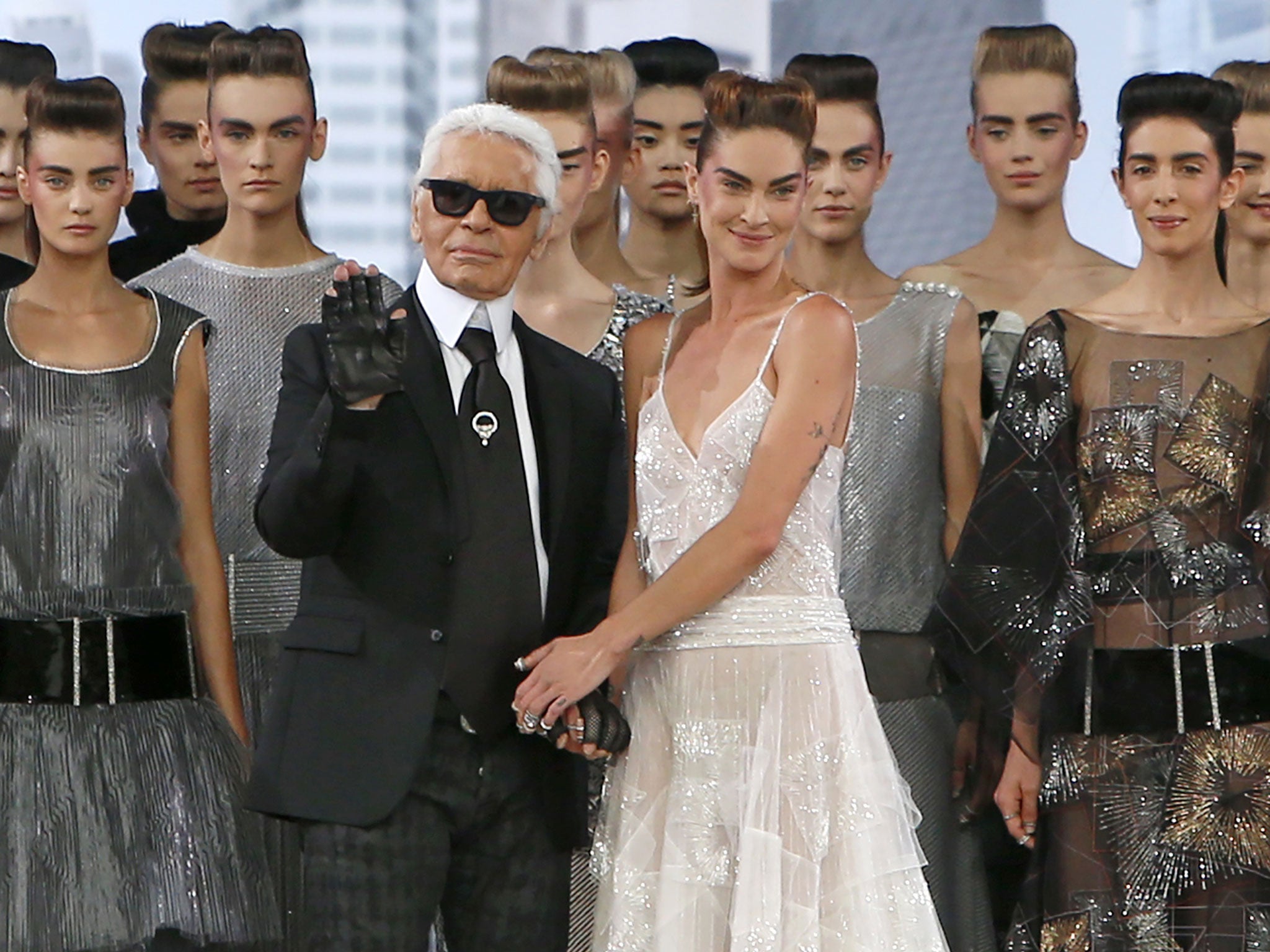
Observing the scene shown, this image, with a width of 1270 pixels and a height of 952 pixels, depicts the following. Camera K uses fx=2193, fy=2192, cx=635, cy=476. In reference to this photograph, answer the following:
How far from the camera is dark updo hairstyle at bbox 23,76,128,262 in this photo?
156 inches

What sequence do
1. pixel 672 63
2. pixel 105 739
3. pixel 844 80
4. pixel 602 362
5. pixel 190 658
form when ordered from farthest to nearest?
pixel 672 63, pixel 844 80, pixel 602 362, pixel 190 658, pixel 105 739

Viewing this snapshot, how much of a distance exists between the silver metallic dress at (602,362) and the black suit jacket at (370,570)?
91cm

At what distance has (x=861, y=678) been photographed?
3.40 m

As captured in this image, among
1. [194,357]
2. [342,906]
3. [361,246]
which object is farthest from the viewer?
[361,246]

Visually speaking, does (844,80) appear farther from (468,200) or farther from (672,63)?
(468,200)

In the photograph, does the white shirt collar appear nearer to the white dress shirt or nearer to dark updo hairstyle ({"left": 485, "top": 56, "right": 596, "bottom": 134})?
the white dress shirt

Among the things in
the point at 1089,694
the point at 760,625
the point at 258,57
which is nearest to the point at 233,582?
the point at 258,57

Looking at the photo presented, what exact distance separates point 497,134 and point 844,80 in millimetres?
1578

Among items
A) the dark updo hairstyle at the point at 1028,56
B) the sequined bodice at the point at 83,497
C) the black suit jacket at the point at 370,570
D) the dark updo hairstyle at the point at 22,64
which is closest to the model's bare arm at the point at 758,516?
the black suit jacket at the point at 370,570

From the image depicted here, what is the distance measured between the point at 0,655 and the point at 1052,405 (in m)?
1.95

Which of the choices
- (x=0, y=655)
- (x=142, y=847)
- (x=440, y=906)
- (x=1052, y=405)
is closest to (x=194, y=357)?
(x=0, y=655)

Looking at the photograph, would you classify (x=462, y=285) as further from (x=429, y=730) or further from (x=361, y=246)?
(x=361, y=246)

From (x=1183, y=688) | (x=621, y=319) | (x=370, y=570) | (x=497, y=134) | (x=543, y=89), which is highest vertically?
(x=543, y=89)

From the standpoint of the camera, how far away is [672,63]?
5.21 metres
